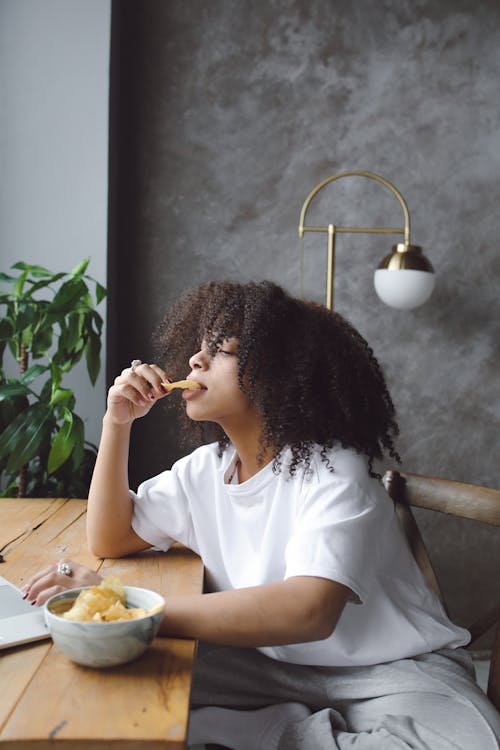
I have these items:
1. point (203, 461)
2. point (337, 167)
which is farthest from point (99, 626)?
point (337, 167)

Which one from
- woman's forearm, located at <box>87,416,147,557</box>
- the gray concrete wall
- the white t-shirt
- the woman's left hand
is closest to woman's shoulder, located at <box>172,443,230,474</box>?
the white t-shirt

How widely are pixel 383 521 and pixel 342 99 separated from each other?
197cm

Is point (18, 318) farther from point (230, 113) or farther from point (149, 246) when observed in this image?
point (230, 113)

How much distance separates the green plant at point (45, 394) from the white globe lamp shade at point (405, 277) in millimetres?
918

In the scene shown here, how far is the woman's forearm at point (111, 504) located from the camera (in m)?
1.24

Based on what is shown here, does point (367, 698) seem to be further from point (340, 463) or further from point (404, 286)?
point (404, 286)

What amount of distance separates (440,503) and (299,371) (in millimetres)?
421

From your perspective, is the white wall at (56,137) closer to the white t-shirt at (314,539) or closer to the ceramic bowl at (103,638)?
the white t-shirt at (314,539)

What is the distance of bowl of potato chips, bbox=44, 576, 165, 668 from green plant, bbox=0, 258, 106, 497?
3.86 feet

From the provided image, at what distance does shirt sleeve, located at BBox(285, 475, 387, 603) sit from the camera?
95cm

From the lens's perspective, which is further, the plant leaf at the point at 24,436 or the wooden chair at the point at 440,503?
the plant leaf at the point at 24,436

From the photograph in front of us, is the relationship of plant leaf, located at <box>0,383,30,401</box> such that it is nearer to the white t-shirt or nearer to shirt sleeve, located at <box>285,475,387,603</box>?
the white t-shirt

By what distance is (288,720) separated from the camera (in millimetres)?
1088

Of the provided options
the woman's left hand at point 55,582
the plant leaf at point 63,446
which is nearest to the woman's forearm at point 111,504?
the woman's left hand at point 55,582
